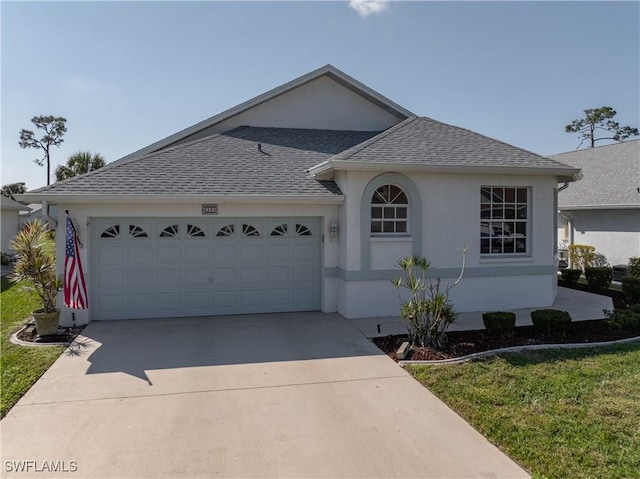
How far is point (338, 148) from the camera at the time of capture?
43.3ft

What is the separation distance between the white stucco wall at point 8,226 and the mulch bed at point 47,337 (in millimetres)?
17611

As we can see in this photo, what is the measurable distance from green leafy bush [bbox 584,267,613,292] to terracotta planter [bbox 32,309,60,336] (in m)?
15.0

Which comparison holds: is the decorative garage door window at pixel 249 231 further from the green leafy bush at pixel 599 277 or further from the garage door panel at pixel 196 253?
the green leafy bush at pixel 599 277

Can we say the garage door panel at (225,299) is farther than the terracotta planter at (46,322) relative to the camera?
Yes

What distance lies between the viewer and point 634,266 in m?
15.2

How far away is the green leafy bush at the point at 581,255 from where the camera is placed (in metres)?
17.9

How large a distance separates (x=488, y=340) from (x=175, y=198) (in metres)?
7.02

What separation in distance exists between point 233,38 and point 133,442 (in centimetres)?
1080

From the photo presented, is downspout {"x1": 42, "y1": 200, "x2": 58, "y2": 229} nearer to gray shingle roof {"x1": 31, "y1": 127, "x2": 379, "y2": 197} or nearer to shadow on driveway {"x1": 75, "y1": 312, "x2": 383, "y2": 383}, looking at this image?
gray shingle roof {"x1": 31, "y1": 127, "x2": 379, "y2": 197}

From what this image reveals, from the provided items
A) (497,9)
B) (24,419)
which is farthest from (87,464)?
(497,9)

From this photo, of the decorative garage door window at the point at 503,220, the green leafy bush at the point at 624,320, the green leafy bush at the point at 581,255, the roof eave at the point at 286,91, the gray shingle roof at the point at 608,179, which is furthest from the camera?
the green leafy bush at the point at 581,255

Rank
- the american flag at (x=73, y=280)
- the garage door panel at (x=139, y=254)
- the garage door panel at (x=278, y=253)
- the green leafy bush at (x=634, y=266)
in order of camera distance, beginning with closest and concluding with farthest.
→ the american flag at (x=73, y=280)
the garage door panel at (x=139, y=254)
the garage door panel at (x=278, y=253)
the green leafy bush at (x=634, y=266)

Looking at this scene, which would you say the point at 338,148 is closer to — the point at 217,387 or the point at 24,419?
the point at 217,387

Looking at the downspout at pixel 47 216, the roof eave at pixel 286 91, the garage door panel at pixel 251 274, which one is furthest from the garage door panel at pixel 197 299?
the roof eave at pixel 286 91
